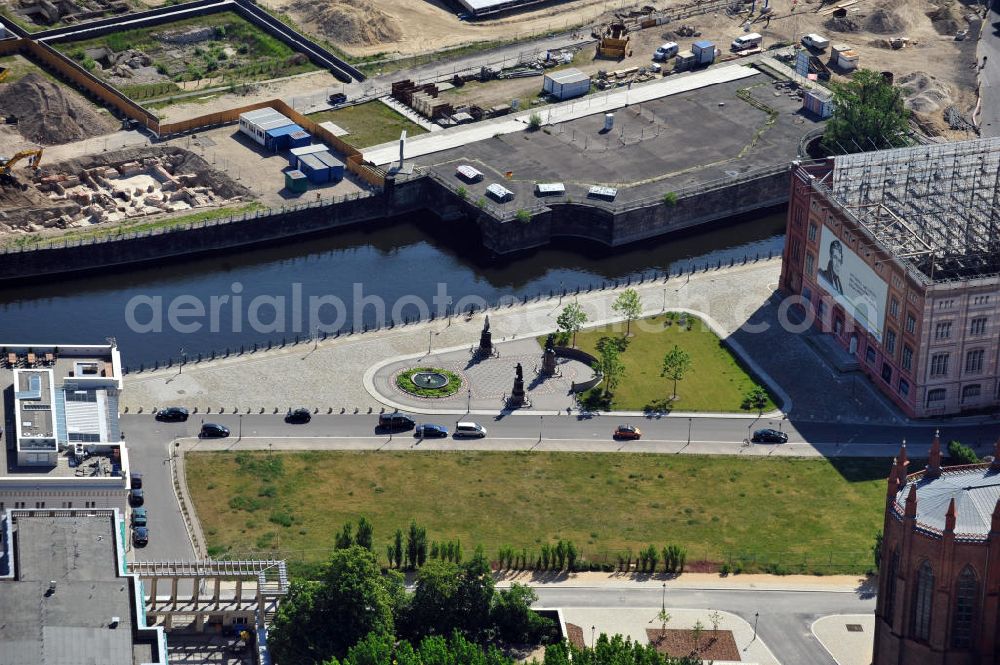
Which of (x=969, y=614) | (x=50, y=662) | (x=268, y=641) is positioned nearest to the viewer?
(x=50, y=662)

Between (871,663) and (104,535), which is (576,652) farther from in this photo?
(104,535)

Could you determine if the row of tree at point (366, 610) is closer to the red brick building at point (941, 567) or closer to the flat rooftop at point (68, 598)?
the flat rooftop at point (68, 598)

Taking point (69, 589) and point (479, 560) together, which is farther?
point (479, 560)

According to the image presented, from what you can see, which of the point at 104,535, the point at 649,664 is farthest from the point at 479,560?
the point at 104,535

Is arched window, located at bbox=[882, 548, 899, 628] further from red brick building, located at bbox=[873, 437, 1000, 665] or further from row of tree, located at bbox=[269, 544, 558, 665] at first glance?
row of tree, located at bbox=[269, 544, 558, 665]

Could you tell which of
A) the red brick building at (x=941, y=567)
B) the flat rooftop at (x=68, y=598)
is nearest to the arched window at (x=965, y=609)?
the red brick building at (x=941, y=567)

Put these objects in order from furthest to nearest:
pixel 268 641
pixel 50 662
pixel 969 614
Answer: pixel 268 641, pixel 969 614, pixel 50 662

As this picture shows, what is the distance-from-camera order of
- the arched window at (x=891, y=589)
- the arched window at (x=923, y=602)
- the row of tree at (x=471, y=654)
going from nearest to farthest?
the arched window at (x=923, y=602)
the row of tree at (x=471, y=654)
the arched window at (x=891, y=589)
